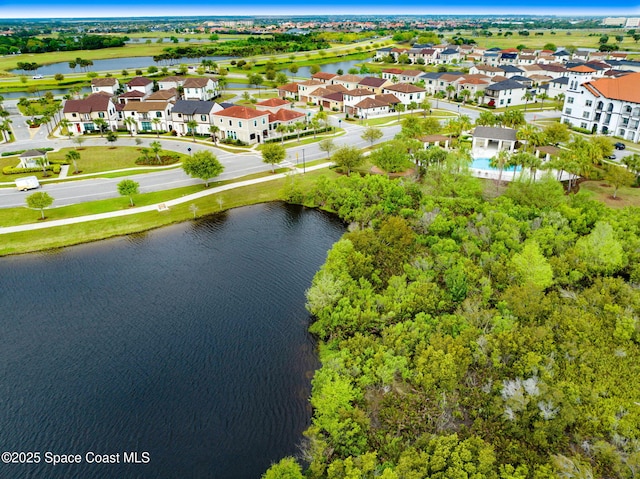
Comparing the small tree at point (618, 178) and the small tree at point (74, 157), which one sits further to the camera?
the small tree at point (74, 157)

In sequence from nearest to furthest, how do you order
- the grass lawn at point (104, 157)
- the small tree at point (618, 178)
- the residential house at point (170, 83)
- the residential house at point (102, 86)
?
1. the small tree at point (618, 178)
2. the grass lawn at point (104, 157)
3. the residential house at point (102, 86)
4. the residential house at point (170, 83)

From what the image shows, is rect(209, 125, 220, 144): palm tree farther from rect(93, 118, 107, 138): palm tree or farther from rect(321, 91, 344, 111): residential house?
rect(321, 91, 344, 111): residential house

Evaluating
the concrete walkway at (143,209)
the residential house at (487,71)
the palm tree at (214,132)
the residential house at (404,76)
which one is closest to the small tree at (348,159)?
the concrete walkway at (143,209)

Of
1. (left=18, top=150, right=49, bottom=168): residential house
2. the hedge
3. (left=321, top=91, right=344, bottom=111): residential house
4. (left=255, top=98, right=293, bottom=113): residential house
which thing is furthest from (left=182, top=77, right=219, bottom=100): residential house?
the hedge

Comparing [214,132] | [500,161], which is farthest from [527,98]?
[214,132]

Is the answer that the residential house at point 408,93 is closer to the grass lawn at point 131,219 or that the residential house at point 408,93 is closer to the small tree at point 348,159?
the small tree at point 348,159

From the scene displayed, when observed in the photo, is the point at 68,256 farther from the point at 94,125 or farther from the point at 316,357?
the point at 94,125
